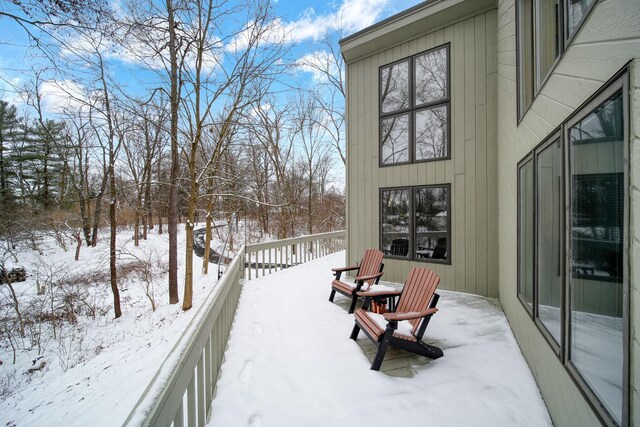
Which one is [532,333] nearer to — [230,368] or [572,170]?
[572,170]

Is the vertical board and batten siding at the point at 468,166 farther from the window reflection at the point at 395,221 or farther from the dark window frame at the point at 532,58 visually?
the dark window frame at the point at 532,58

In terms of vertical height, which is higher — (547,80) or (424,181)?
(547,80)

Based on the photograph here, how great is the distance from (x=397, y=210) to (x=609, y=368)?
4.26m

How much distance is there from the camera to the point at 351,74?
242 inches

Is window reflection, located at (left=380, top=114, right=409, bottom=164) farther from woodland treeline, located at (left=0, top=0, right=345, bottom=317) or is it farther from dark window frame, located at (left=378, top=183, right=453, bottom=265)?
woodland treeline, located at (left=0, top=0, right=345, bottom=317)

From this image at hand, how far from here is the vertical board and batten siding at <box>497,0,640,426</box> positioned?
1.08m

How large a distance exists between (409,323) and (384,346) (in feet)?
1.97

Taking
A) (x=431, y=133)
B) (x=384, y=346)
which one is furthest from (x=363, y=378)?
(x=431, y=133)

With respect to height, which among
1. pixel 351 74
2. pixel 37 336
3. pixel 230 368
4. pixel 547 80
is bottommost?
pixel 37 336

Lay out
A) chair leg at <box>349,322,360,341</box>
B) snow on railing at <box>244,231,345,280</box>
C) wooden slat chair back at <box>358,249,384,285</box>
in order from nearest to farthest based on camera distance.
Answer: chair leg at <box>349,322,360,341</box>, wooden slat chair back at <box>358,249,384,285</box>, snow on railing at <box>244,231,345,280</box>

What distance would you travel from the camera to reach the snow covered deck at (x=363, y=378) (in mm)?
2045

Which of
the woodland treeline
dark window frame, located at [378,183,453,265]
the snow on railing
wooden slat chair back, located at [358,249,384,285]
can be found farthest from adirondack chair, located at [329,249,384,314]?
the woodland treeline

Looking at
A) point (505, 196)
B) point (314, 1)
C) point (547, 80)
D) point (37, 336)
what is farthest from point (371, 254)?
point (37, 336)

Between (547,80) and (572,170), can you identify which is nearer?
(572,170)
